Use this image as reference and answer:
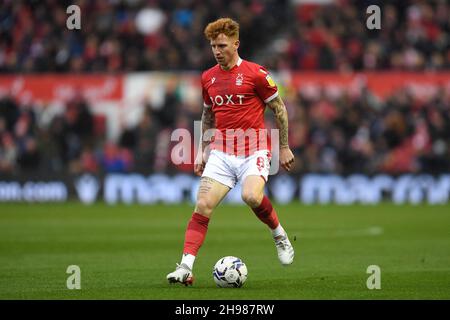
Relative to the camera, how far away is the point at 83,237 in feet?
55.8

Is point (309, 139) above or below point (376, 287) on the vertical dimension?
above

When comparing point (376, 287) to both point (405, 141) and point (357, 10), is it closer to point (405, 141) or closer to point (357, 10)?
point (405, 141)

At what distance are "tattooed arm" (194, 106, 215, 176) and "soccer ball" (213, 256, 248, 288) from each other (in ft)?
4.02

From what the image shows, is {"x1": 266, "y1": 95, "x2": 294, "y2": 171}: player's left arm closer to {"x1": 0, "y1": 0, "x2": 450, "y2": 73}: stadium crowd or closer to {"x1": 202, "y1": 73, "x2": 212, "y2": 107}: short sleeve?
{"x1": 202, "y1": 73, "x2": 212, "y2": 107}: short sleeve

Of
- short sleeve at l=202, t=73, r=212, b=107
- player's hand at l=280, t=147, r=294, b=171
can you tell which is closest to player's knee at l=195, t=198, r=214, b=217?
player's hand at l=280, t=147, r=294, b=171

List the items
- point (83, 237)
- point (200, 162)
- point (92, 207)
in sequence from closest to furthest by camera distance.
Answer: point (200, 162)
point (83, 237)
point (92, 207)

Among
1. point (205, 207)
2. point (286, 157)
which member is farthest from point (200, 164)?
point (286, 157)

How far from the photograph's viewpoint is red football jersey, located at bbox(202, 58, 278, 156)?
10.4 meters

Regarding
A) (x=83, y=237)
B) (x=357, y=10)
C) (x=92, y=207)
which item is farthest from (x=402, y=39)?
(x=83, y=237)

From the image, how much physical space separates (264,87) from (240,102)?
284 millimetres

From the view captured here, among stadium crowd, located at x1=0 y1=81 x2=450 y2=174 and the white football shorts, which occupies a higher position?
stadium crowd, located at x1=0 y1=81 x2=450 y2=174
